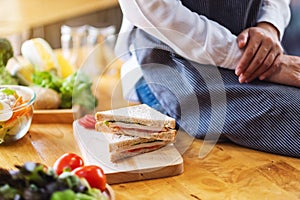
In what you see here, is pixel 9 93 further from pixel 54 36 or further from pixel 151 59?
pixel 54 36

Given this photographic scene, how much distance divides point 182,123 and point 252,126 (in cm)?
18

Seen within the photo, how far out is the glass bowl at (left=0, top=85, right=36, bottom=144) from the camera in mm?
1361

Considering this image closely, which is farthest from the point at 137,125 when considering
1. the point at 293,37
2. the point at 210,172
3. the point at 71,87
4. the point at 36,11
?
the point at 36,11

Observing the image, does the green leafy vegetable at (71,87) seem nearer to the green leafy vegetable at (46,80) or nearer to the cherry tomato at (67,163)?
the green leafy vegetable at (46,80)

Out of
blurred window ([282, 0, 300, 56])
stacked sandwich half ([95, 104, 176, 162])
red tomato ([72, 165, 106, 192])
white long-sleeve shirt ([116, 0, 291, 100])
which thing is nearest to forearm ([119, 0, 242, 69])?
white long-sleeve shirt ([116, 0, 291, 100])

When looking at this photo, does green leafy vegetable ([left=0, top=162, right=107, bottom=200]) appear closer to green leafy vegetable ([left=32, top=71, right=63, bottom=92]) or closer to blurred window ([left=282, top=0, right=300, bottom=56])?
green leafy vegetable ([left=32, top=71, right=63, bottom=92])

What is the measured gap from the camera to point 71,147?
142 cm

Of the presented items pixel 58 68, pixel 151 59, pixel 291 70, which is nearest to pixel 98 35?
pixel 58 68

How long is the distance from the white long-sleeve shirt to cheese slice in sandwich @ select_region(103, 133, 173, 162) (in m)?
0.26

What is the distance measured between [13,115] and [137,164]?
12.9 inches

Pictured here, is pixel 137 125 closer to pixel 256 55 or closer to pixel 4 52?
pixel 256 55

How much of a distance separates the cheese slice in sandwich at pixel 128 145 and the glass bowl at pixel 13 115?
0.22m

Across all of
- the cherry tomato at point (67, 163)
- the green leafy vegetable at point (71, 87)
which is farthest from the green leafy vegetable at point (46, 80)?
the cherry tomato at point (67, 163)

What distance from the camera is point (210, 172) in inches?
51.0
